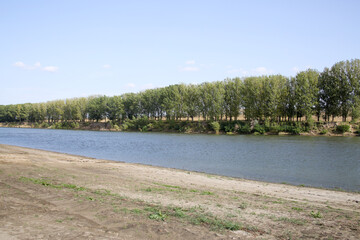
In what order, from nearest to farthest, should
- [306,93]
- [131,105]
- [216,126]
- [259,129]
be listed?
[306,93]
[259,129]
[216,126]
[131,105]

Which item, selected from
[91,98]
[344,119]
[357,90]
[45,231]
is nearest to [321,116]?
[344,119]

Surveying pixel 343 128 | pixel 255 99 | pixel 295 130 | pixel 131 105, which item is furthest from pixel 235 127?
pixel 131 105

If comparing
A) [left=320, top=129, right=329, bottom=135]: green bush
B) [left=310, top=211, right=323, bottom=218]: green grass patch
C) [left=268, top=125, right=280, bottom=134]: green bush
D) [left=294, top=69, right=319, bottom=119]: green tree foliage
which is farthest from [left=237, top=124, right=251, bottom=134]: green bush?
[left=310, top=211, right=323, bottom=218]: green grass patch

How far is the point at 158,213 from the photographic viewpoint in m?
9.91

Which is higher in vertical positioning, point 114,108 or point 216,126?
point 114,108

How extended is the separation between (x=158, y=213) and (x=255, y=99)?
247 ft

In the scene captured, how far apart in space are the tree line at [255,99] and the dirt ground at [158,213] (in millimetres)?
65198

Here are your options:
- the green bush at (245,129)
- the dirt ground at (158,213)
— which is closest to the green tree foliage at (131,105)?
the green bush at (245,129)

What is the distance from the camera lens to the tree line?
236 feet

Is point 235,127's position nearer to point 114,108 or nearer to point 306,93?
point 306,93

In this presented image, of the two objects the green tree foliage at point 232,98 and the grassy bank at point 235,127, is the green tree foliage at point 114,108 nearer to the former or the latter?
the grassy bank at point 235,127

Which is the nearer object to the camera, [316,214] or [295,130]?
[316,214]

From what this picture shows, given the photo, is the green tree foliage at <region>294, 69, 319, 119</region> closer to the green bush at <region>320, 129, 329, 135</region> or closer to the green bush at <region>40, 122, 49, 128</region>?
A: the green bush at <region>320, 129, 329, 135</region>

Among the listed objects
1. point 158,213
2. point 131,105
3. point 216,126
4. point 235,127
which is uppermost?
point 131,105
